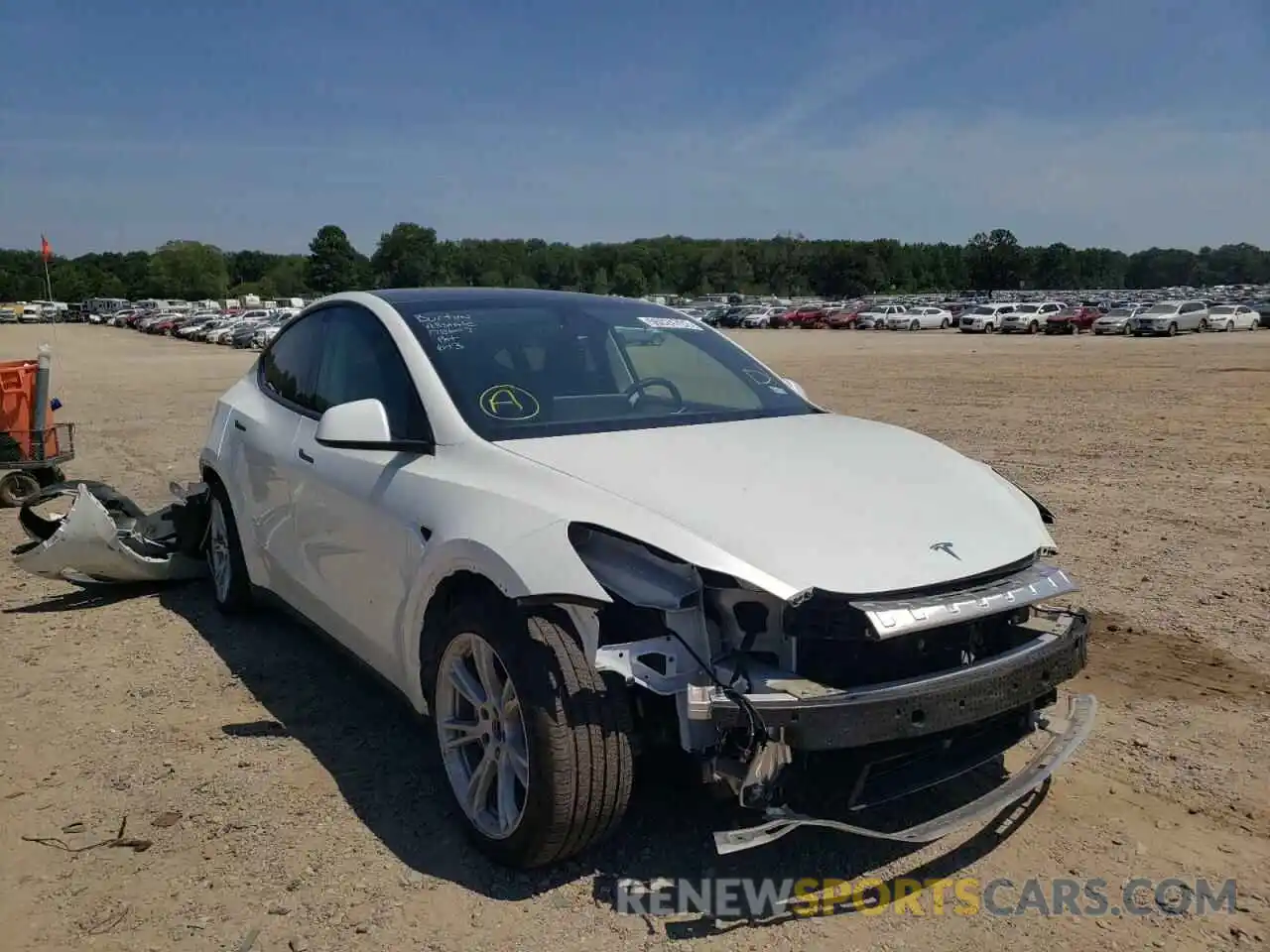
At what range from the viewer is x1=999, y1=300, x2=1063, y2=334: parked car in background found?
57.2 m

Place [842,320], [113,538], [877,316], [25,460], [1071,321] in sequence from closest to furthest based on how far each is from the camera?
1. [113,538]
2. [25,460]
3. [1071,321]
4. [877,316]
5. [842,320]

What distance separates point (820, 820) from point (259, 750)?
228 cm

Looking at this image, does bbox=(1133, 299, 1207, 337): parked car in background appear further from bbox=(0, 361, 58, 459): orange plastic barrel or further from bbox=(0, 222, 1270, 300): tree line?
bbox=(0, 222, 1270, 300): tree line

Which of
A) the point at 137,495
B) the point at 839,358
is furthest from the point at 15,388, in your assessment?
the point at 839,358

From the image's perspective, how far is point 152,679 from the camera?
4.68 m

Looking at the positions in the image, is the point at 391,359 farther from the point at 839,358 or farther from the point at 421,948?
the point at 839,358

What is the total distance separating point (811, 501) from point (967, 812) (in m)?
0.98

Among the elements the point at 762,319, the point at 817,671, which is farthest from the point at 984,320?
the point at 817,671

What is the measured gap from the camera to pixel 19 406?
29.7 feet

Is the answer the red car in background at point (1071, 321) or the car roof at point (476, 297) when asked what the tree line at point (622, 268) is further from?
the car roof at point (476, 297)

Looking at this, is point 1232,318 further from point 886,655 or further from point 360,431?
point 360,431

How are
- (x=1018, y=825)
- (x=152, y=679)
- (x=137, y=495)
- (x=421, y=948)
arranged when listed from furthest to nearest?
(x=137, y=495) < (x=152, y=679) < (x=1018, y=825) < (x=421, y=948)

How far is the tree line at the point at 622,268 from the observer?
13112 cm

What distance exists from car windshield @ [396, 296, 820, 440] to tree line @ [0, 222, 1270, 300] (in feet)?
375
